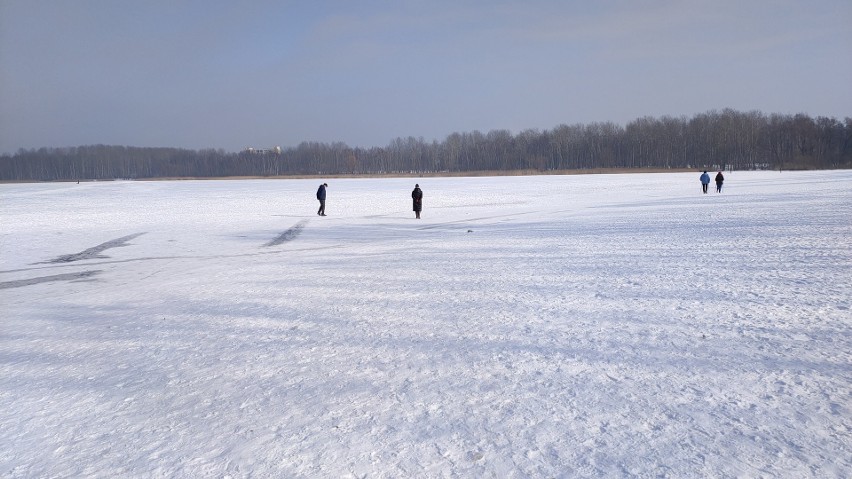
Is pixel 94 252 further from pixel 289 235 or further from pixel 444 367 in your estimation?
pixel 444 367

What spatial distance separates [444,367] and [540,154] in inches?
4671

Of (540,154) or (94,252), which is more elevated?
(540,154)


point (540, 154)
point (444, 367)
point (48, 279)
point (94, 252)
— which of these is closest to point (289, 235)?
point (94, 252)

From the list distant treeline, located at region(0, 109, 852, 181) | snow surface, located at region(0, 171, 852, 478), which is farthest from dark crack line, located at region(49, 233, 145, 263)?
distant treeline, located at region(0, 109, 852, 181)

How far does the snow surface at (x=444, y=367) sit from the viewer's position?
360cm

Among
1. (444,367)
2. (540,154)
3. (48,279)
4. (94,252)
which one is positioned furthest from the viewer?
(540,154)

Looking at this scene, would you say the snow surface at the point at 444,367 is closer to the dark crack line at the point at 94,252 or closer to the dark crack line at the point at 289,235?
the dark crack line at the point at 94,252

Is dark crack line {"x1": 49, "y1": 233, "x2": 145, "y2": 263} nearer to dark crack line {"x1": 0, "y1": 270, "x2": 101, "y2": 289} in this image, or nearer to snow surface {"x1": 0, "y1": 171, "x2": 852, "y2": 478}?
snow surface {"x1": 0, "y1": 171, "x2": 852, "y2": 478}

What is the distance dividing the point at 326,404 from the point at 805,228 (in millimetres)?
13282

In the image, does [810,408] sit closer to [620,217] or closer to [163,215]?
[620,217]

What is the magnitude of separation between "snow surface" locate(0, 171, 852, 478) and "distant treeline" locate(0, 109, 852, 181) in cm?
8963

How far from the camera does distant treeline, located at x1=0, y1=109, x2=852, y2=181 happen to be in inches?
4018

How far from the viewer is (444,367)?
16.5ft

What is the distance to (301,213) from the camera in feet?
83.2
